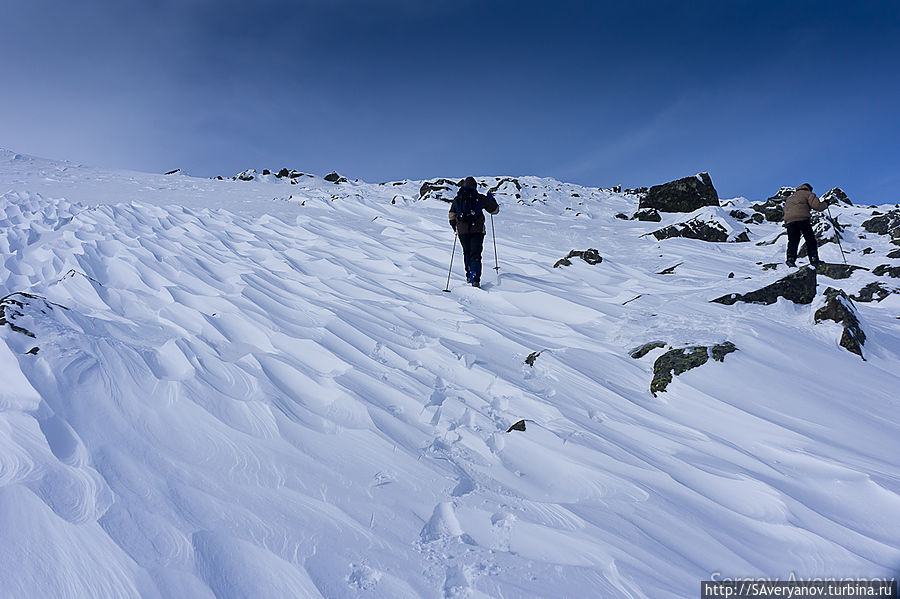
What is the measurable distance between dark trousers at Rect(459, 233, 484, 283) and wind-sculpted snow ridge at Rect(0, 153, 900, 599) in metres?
0.58

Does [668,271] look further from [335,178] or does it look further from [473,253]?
[335,178]

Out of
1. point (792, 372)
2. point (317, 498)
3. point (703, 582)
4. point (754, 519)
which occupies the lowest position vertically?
point (317, 498)

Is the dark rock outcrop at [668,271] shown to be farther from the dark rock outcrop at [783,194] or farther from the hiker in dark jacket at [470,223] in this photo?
the dark rock outcrop at [783,194]

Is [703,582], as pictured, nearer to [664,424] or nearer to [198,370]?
Answer: [664,424]

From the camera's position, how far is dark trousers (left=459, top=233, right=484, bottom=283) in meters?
6.81

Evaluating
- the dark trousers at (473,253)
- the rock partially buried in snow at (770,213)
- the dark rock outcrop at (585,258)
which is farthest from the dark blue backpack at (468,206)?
the rock partially buried in snow at (770,213)

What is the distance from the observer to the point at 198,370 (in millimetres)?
3537

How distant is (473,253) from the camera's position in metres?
6.85

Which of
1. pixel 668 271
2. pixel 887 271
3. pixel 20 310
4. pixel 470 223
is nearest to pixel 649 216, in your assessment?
pixel 887 271

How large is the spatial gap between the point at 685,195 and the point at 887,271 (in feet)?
32.5

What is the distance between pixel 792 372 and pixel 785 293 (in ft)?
6.40

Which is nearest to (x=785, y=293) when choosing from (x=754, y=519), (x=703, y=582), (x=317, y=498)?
(x=754, y=519)

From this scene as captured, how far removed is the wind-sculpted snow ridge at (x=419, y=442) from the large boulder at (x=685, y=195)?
1202 cm

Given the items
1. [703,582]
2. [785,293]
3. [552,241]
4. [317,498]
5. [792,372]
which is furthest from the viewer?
[552,241]
